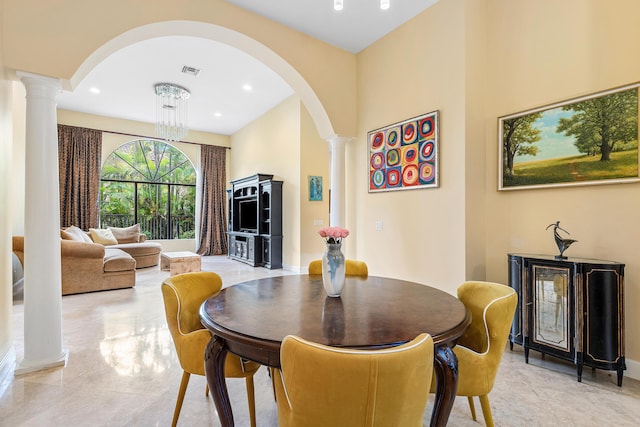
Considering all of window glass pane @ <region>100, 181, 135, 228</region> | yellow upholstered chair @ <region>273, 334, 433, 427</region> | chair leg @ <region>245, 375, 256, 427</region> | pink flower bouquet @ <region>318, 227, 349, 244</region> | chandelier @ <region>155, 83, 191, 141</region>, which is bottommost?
chair leg @ <region>245, 375, 256, 427</region>

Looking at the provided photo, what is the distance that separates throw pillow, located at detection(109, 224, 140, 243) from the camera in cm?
715

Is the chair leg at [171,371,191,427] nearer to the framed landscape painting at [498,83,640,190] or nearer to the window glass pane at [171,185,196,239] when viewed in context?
the framed landscape painting at [498,83,640,190]

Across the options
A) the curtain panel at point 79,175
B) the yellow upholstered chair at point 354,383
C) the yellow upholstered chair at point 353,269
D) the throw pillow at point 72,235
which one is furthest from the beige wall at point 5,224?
the curtain panel at point 79,175

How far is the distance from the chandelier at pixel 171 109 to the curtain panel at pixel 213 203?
1319 mm

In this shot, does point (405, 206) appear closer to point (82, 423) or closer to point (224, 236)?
point (82, 423)

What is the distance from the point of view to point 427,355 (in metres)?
0.94

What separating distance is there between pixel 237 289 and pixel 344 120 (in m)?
2.77

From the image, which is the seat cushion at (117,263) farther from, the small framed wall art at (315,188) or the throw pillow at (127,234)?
the small framed wall art at (315,188)

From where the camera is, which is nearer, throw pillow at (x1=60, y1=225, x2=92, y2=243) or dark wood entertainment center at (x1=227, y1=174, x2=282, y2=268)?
→ throw pillow at (x1=60, y1=225, x2=92, y2=243)

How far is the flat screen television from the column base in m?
4.70

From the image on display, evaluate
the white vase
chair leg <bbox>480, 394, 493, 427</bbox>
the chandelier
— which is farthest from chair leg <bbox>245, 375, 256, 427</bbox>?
the chandelier

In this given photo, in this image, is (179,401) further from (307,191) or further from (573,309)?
(307,191)

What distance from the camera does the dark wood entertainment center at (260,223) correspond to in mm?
6457

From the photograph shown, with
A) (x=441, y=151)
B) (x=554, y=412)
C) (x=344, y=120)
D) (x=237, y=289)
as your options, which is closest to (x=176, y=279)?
(x=237, y=289)
